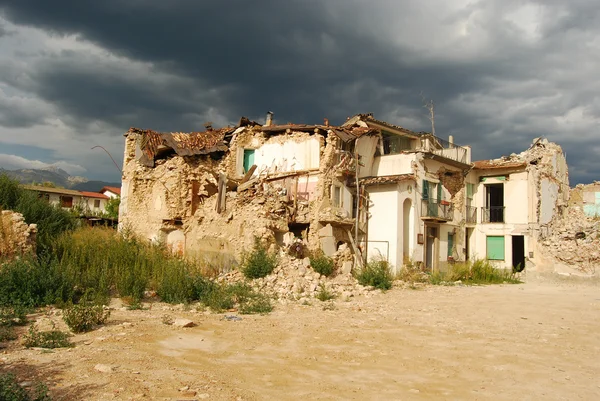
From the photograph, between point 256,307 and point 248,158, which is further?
point 248,158

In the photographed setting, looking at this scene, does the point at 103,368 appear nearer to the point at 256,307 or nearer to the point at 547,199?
the point at 256,307

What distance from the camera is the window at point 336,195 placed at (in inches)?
936

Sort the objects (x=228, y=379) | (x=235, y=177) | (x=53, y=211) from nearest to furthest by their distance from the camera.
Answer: (x=228, y=379) < (x=53, y=211) < (x=235, y=177)

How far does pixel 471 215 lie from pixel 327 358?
25.7m

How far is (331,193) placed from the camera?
77.6 feet

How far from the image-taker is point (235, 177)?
26.4 metres

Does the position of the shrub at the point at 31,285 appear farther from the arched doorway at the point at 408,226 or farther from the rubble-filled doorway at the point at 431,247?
the rubble-filled doorway at the point at 431,247

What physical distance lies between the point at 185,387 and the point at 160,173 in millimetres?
22040

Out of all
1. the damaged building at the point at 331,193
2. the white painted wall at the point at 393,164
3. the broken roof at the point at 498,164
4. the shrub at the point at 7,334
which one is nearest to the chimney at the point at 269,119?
the damaged building at the point at 331,193

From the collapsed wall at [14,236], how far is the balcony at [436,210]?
1943 centimetres

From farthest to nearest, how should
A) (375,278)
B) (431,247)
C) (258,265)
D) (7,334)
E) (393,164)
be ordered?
1. (431,247)
2. (393,164)
3. (375,278)
4. (258,265)
5. (7,334)

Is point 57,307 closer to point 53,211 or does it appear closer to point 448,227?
point 53,211

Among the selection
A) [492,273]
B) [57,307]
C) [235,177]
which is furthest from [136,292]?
[492,273]

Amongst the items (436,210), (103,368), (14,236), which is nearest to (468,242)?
(436,210)
